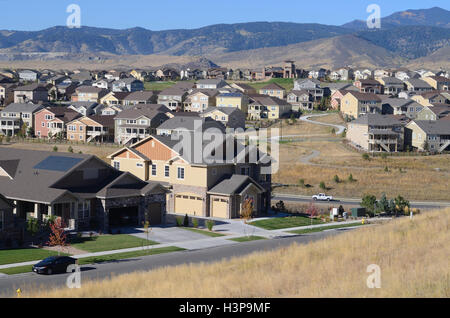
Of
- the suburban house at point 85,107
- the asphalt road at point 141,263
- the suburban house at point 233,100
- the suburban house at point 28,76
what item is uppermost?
the suburban house at point 28,76

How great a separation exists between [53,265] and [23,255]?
14.9 feet

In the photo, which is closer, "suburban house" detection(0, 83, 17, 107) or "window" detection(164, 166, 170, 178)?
"window" detection(164, 166, 170, 178)

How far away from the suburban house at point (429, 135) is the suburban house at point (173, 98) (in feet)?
159

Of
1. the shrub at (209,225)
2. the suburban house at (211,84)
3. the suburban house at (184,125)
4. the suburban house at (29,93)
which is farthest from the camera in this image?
the suburban house at (211,84)

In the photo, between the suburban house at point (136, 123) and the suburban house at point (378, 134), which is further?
the suburban house at point (136, 123)

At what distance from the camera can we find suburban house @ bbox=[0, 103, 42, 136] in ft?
372

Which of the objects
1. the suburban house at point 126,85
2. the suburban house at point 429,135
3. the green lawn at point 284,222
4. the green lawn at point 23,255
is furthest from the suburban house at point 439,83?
the green lawn at point 23,255

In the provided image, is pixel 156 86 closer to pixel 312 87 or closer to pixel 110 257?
pixel 312 87

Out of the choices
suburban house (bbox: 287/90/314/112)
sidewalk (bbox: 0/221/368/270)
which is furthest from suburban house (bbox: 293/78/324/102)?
sidewalk (bbox: 0/221/368/270)

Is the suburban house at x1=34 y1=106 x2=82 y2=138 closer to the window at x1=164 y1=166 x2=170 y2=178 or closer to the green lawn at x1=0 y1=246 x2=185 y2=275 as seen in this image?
the window at x1=164 y1=166 x2=170 y2=178

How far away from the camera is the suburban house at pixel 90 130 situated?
347ft

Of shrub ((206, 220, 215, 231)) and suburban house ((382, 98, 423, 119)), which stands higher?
suburban house ((382, 98, 423, 119))

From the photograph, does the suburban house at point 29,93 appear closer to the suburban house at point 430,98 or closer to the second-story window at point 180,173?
the suburban house at point 430,98

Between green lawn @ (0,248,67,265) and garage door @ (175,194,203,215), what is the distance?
648 inches
